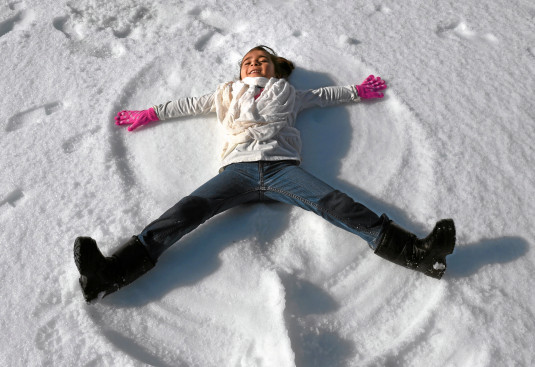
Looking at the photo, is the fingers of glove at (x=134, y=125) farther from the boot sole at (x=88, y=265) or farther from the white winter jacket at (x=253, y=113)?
the boot sole at (x=88, y=265)

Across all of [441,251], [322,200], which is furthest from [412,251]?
[322,200]

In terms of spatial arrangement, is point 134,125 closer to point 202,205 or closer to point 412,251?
point 202,205

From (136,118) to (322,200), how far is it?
3.23 feet

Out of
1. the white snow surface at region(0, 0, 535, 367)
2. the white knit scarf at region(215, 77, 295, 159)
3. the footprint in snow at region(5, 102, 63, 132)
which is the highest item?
the white knit scarf at region(215, 77, 295, 159)

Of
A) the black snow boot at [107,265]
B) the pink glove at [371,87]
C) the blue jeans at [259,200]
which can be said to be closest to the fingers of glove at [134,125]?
the blue jeans at [259,200]

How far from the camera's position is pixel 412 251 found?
66.1 inches

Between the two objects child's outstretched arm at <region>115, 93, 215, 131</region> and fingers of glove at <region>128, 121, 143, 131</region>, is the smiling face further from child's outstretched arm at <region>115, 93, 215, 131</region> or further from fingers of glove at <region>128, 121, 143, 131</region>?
fingers of glove at <region>128, 121, 143, 131</region>

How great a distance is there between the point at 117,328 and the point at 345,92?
1454 millimetres

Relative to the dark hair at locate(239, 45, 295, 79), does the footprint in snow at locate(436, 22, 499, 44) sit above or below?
below

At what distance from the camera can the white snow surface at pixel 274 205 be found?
63.3 inches

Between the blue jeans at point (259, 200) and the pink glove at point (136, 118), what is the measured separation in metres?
0.50

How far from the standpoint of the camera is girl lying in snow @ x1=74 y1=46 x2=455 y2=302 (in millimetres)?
1639

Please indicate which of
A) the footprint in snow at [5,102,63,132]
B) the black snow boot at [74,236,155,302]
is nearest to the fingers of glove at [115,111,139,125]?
the footprint in snow at [5,102,63,132]

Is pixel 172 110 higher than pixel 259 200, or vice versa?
pixel 172 110
